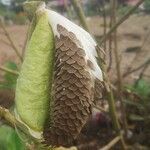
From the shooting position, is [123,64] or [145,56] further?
[145,56]

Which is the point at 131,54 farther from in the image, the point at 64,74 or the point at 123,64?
the point at 64,74

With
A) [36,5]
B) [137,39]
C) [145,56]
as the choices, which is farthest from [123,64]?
[36,5]

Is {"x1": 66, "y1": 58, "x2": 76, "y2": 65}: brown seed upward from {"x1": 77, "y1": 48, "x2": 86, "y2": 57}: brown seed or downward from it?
downward

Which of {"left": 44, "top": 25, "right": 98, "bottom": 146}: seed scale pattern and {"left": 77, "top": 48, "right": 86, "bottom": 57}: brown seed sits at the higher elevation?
{"left": 77, "top": 48, "right": 86, "bottom": 57}: brown seed

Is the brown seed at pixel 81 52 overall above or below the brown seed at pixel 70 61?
Result: above
